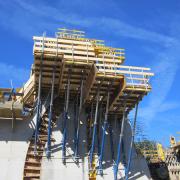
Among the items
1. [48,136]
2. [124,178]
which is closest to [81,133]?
[48,136]

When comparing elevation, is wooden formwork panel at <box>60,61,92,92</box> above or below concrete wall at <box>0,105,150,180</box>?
above

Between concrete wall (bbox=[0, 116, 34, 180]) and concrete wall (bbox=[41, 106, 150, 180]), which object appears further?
concrete wall (bbox=[41, 106, 150, 180])

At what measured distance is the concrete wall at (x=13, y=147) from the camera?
25.8 meters

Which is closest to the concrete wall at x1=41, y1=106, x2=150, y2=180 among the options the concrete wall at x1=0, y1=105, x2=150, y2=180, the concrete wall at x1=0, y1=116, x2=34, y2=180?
the concrete wall at x1=0, y1=105, x2=150, y2=180

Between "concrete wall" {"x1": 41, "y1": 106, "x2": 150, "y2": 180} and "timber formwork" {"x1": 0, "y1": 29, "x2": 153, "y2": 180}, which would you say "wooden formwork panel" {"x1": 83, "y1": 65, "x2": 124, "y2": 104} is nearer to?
"timber formwork" {"x1": 0, "y1": 29, "x2": 153, "y2": 180}

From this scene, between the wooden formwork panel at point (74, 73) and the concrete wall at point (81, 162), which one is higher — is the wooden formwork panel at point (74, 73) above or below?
above

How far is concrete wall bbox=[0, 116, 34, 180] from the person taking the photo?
25769 millimetres

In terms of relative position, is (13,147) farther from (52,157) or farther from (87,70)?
(87,70)

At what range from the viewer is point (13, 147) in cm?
2673

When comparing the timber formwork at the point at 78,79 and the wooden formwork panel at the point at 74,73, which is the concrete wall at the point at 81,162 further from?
the wooden formwork panel at the point at 74,73

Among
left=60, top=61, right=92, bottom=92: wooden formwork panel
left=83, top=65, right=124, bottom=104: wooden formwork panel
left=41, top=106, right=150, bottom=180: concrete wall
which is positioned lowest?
left=41, top=106, right=150, bottom=180: concrete wall

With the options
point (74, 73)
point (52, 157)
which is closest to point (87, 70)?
point (74, 73)

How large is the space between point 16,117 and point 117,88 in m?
8.69

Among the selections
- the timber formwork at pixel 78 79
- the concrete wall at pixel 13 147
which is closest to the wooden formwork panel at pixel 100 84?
the timber formwork at pixel 78 79
